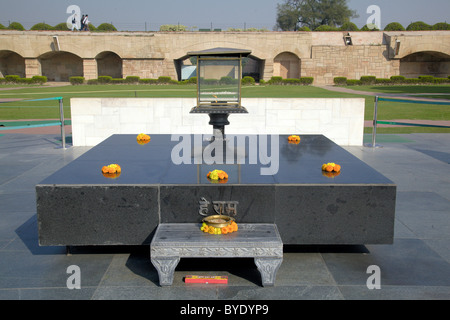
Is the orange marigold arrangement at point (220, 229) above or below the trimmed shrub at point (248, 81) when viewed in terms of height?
below

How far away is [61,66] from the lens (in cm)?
4628

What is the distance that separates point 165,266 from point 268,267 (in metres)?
0.91

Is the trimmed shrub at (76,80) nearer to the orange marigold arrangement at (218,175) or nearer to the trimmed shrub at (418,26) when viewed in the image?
Answer: the trimmed shrub at (418,26)

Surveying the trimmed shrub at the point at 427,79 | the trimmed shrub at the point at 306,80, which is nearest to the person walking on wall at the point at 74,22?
the trimmed shrub at the point at 306,80

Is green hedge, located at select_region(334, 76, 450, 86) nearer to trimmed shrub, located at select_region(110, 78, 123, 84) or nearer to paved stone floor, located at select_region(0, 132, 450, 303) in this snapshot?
trimmed shrub, located at select_region(110, 78, 123, 84)

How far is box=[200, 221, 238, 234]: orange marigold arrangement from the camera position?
421 cm

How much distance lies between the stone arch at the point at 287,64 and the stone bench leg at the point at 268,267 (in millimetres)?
41036

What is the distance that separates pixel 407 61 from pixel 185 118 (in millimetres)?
40862

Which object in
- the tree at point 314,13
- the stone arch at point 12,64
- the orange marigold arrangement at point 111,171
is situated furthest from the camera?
the tree at point 314,13

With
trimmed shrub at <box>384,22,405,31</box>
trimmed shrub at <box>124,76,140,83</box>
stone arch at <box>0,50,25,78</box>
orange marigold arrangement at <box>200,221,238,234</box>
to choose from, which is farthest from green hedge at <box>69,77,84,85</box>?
orange marigold arrangement at <box>200,221,238,234</box>

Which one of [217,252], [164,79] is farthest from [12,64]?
[217,252]

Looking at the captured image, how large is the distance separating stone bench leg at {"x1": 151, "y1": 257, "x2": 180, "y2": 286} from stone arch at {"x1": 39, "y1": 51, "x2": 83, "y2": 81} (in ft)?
150

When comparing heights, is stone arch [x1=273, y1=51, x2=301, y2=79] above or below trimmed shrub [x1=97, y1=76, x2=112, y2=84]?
above

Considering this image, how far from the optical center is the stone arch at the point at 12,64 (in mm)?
45219
